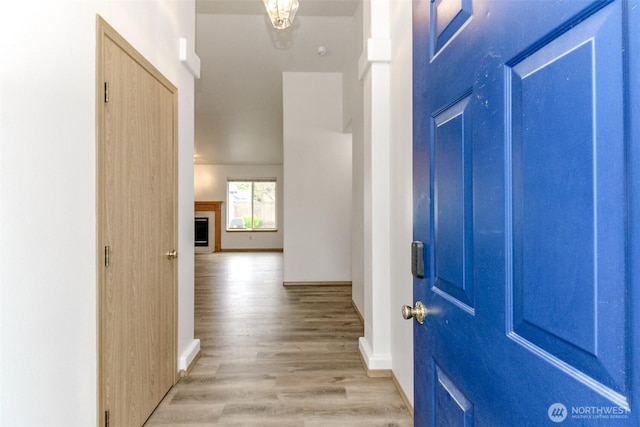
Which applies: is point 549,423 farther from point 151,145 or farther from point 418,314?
point 151,145

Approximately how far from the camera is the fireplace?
10.2 metres

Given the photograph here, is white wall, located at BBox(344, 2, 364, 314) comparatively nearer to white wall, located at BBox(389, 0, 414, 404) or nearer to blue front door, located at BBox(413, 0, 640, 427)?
white wall, located at BBox(389, 0, 414, 404)

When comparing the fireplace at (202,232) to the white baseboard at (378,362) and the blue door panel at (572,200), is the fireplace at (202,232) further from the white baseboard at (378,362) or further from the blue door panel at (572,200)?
the blue door panel at (572,200)

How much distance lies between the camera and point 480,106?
663 millimetres

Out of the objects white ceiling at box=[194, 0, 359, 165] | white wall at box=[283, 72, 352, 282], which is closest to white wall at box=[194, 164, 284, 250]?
white ceiling at box=[194, 0, 359, 165]

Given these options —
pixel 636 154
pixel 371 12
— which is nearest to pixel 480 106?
pixel 636 154

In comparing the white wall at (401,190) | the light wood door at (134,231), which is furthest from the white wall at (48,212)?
the white wall at (401,190)

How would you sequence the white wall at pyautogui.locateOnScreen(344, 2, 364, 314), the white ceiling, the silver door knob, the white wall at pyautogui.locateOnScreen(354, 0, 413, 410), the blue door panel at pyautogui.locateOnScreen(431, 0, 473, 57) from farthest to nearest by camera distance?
the white ceiling → the white wall at pyautogui.locateOnScreen(344, 2, 364, 314) → the white wall at pyautogui.locateOnScreen(354, 0, 413, 410) → the silver door knob → the blue door panel at pyautogui.locateOnScreen(431, 0, 473, 57)

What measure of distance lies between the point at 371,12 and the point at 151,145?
5.77 feet

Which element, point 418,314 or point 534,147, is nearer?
point 534,147

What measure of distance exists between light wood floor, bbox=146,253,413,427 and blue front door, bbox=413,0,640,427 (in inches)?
51.8

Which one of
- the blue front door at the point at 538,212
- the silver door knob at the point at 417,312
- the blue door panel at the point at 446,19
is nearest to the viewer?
the blue front door at the point at 538,212

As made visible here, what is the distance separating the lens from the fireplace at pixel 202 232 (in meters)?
10.2

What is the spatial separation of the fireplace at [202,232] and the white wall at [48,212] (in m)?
9.21
